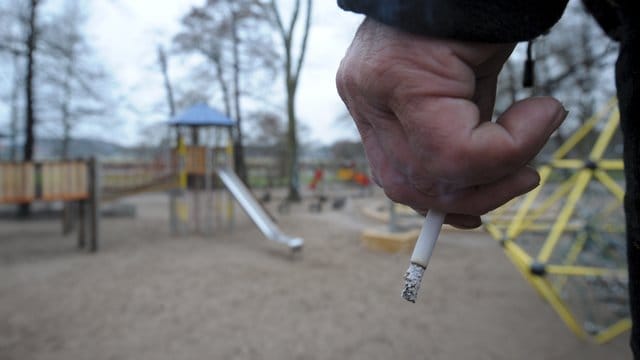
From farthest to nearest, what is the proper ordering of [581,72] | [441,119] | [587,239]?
[587,239] → [581,72] → [441,119]

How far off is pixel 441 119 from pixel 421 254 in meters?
0.11

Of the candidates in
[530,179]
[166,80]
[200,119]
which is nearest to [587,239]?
[530,179]

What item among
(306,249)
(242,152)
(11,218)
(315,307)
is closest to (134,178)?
(11,218)

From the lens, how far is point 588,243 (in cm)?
350

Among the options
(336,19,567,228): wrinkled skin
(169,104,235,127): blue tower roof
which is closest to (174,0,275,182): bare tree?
(169,104,235,127): blue tower roof

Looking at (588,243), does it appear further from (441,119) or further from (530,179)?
(441,119)

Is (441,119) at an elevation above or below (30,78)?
below

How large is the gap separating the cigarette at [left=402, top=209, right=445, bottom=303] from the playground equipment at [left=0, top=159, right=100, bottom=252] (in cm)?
546

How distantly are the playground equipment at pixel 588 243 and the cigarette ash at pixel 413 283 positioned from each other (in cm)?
201

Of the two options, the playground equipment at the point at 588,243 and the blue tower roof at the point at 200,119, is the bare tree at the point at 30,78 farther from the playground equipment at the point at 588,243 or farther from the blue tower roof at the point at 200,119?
the playground equipment at the point at 588,243

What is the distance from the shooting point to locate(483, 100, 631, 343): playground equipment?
2275 mm

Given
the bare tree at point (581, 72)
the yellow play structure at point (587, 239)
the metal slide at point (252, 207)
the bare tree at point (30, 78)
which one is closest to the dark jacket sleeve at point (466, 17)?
the bare tree at point (581, 72)

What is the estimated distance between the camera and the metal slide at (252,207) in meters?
5.44

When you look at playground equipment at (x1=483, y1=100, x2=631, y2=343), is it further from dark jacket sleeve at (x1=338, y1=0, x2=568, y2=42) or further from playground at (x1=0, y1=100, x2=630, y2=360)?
dark jacket sleeve at (x1=338, y1=0, x2=568, y2=42)
